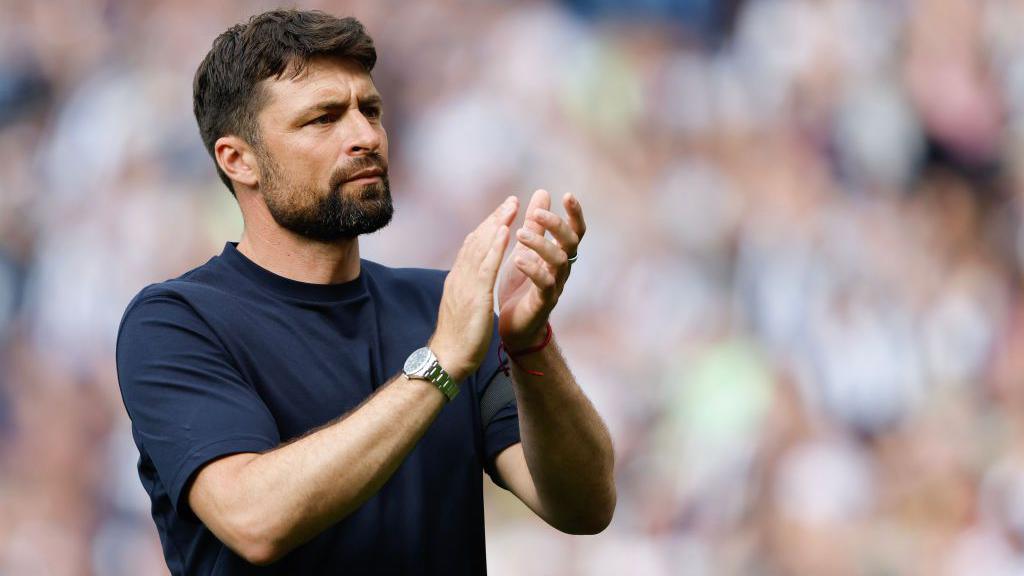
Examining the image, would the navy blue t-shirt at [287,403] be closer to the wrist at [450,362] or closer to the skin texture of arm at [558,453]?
the skin texture of arm at [558,453]

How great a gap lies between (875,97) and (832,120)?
0.49 feet

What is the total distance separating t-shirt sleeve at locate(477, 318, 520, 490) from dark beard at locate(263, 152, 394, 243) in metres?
0.29

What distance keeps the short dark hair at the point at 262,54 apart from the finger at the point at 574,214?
53cm

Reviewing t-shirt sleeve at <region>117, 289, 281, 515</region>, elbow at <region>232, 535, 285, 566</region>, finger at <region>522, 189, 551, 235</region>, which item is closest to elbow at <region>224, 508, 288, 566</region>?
elbow at <region>232, 535, 285, 566</region>

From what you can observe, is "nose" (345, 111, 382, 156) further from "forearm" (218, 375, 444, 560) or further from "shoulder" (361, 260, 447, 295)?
"forearm" (218, 375, 444, 560)

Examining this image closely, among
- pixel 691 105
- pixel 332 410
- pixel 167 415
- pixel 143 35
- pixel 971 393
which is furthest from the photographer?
pixel 143 35

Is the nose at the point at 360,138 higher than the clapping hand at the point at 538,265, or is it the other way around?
the nose at the point at 360,138

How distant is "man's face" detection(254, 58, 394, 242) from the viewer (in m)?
1.89

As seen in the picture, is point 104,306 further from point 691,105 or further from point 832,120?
point 832,120

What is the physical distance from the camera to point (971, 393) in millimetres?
3586

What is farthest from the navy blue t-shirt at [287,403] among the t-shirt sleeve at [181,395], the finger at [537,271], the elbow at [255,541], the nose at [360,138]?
the finger at [537,271]

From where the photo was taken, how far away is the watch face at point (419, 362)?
157cm

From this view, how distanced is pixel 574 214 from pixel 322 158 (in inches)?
18.0

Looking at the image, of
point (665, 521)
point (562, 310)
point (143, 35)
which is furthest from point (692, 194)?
point (143, 35)
